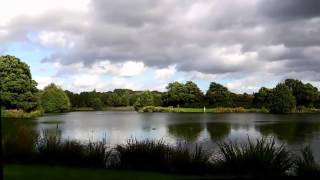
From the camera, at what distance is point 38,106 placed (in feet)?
219

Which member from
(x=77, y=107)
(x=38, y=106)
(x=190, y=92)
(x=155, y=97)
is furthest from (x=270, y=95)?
(x=77, y=107)

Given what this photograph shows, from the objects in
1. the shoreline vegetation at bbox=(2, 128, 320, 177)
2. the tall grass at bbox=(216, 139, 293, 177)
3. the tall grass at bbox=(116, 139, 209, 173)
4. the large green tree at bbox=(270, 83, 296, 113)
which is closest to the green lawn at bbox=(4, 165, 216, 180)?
the shoreline vegetation at bbox=(2, 128, 320, 177)

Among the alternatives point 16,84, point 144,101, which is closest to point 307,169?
point 16,84

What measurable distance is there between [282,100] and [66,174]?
273 feet

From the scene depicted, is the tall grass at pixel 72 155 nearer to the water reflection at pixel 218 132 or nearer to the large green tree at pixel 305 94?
the water reflection at pixel 218 132

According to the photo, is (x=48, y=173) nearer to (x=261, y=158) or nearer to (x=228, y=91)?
(x=261, y=158)

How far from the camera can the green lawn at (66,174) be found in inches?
364

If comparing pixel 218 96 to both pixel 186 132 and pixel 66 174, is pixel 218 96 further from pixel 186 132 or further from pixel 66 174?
pixel 66 174

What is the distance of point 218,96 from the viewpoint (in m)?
107

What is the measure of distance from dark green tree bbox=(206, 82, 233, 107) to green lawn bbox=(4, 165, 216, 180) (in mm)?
94729

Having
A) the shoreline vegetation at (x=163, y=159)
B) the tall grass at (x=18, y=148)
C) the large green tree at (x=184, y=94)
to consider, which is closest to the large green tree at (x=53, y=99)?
the large green tree at (x=184, y=94)

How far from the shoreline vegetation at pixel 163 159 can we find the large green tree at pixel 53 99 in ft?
261

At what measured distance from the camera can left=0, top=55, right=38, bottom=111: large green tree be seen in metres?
60.8

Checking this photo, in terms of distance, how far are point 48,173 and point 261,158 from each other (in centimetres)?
467
